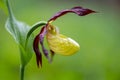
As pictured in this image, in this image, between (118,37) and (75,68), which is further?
(118,37)

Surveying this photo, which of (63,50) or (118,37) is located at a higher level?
(63,50)

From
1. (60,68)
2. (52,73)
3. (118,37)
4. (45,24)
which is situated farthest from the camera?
(118,37)

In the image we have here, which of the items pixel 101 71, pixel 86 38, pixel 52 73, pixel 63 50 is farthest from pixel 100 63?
pixel 63 50

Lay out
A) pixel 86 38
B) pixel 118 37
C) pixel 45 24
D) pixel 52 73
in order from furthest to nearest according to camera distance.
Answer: pixel 118 37 < pixel 86 38 < pixel 52 73 < pixel 45 24

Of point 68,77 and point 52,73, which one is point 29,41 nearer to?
point 68,77
